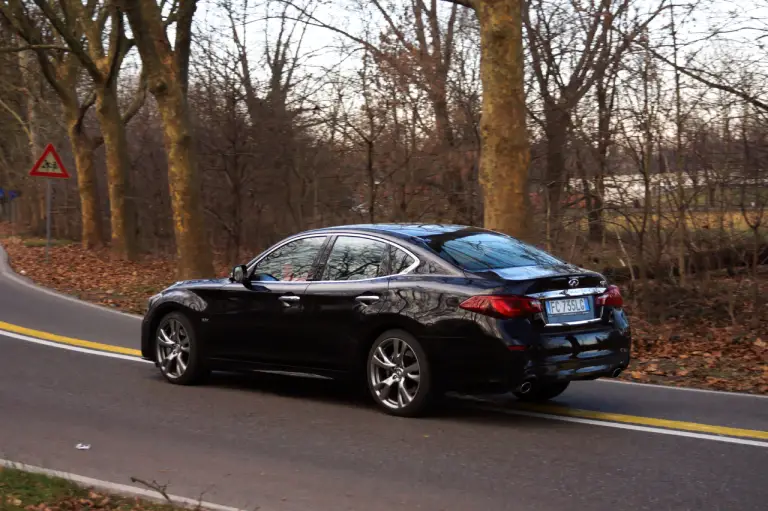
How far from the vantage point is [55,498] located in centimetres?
564

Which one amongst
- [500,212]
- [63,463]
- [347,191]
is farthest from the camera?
[347,191]

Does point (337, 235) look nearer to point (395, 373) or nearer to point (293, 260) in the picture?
point (293, 260)

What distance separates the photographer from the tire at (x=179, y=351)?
33.0 ft

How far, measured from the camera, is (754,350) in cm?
1259

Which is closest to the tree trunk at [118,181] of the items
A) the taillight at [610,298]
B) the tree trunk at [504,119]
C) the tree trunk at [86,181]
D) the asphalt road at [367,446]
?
the tree trunk at [86,181]

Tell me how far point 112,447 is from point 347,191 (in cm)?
Result: 1759

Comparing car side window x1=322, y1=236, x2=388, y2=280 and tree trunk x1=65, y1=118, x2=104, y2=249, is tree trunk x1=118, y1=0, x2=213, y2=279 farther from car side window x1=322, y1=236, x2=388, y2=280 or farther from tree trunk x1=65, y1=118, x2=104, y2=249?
tree trunk x1=65, y1=118, x2=104, y2=249

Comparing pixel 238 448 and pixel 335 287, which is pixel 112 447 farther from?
pixel 335 287

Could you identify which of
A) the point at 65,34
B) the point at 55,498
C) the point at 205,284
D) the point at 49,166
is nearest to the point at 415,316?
the point at 205,284

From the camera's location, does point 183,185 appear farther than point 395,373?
Yes

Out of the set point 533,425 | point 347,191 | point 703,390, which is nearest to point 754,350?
point 703,390

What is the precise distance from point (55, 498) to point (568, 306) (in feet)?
13.5

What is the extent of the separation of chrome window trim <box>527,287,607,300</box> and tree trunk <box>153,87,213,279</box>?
1239 centimetres

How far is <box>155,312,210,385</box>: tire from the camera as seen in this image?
10047 mm
